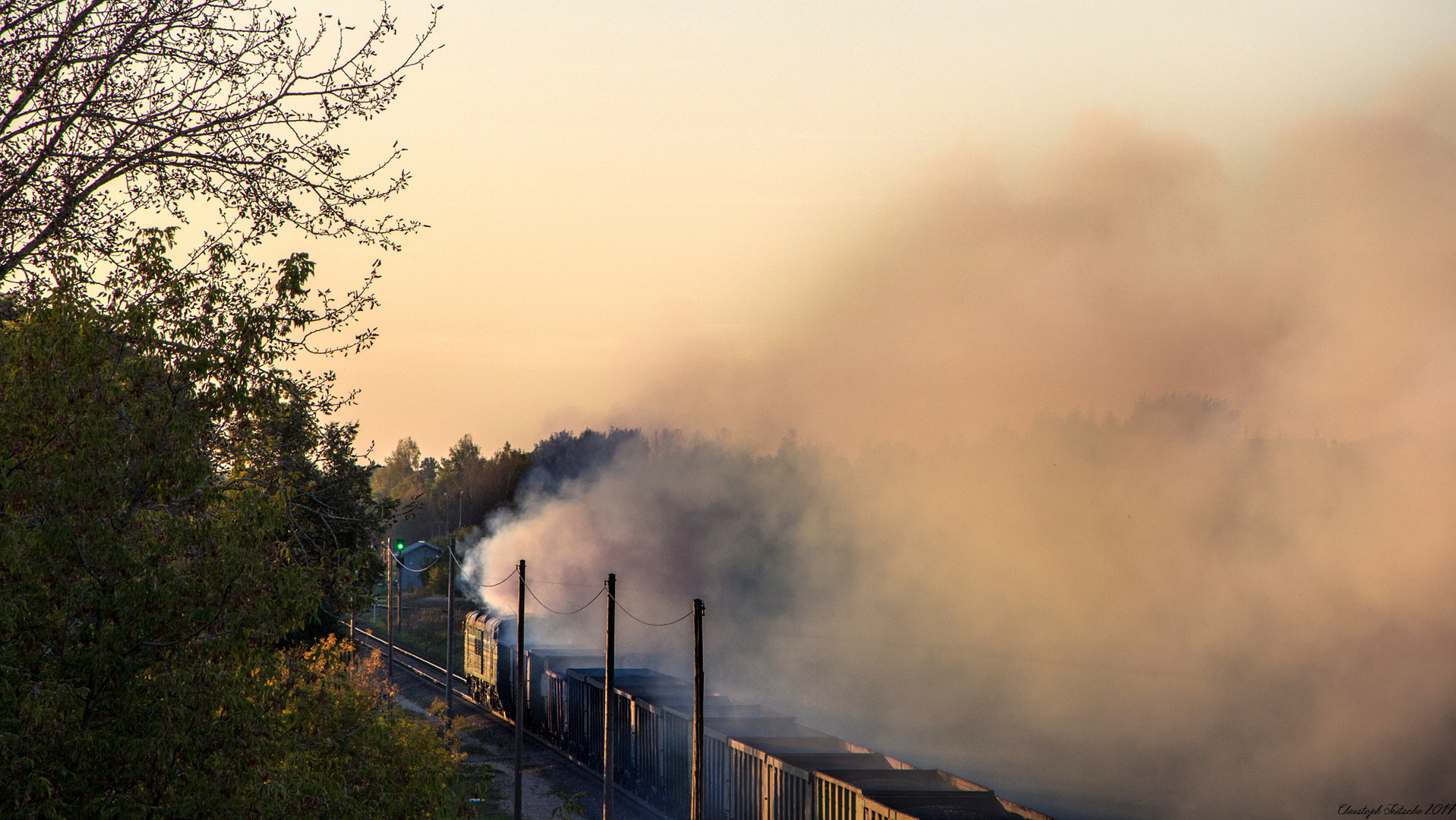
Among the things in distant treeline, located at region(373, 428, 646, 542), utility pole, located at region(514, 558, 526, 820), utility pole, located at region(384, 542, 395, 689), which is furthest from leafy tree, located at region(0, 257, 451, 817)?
distant treeline, located at region(373, 428, 646, 542)

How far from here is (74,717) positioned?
8.35 meters

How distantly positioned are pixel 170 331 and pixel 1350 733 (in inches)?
1923

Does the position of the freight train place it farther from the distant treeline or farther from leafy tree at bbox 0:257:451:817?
the distant treeline

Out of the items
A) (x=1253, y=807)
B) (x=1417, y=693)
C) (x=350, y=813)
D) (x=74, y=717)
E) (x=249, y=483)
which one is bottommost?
(x=1253, y=807)

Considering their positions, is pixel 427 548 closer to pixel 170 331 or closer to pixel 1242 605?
pixel 1242 605

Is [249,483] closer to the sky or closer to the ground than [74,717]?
closer to the sky

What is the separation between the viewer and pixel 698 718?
21.7 meters

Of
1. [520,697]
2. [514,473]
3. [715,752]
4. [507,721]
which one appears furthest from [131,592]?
[514,473]

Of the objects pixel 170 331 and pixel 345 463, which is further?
pixel 345 463

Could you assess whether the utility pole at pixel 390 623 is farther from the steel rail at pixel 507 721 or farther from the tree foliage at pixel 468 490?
the tree foliage at pixel 468 490

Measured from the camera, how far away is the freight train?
17.7 metres

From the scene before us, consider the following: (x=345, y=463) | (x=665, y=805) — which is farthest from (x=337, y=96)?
(x=665, y=805)

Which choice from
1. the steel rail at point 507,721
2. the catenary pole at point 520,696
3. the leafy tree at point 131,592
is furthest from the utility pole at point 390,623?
the leafy tree at point 131,592

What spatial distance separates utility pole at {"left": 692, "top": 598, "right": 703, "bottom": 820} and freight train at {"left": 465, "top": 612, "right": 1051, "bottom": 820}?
1.08 meters
